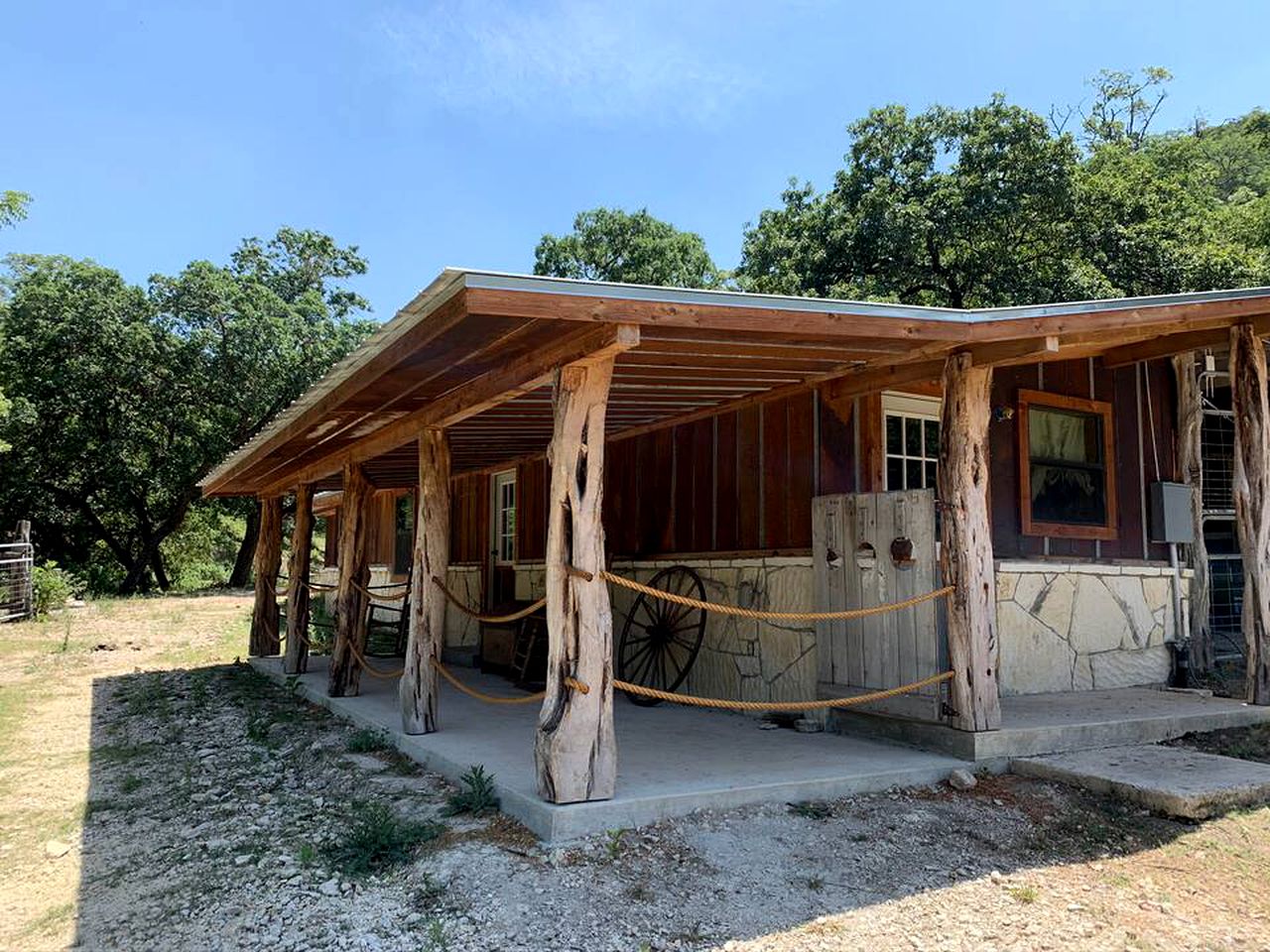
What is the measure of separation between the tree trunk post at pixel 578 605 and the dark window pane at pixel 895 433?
325cm

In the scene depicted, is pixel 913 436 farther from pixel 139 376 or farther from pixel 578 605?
pixel 139 376

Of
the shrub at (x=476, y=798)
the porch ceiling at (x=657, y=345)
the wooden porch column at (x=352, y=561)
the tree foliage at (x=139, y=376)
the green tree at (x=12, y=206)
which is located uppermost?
the green tree at (x=12, y=206)

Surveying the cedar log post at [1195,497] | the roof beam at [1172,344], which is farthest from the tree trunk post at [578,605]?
the cedar log post at [1195,497]

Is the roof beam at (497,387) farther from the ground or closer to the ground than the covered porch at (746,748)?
farther from the ground

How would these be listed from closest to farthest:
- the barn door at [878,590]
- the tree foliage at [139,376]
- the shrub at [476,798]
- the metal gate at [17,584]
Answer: the shrub at [476,798] → the barn door at [878,590] → the metal gate at [17,584] → the tree foliage at [139,376]

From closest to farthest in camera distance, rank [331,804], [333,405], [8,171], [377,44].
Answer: [331,804]
[333,405]
[377,44]
[8,171]

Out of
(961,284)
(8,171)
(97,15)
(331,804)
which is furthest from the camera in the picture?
(8,171)

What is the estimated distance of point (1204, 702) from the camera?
6496 millimetres

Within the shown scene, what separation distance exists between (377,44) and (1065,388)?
10838 millimetres

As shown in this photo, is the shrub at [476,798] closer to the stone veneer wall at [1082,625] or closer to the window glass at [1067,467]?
the stone veneer wall at [1082,625]

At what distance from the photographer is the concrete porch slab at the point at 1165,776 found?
4.32m

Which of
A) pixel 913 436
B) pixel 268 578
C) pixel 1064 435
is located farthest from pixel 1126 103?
pixel 268 578

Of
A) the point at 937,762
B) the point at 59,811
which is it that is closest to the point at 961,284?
the point at 937,762

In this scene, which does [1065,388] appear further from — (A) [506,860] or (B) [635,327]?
(A) [506,860]
